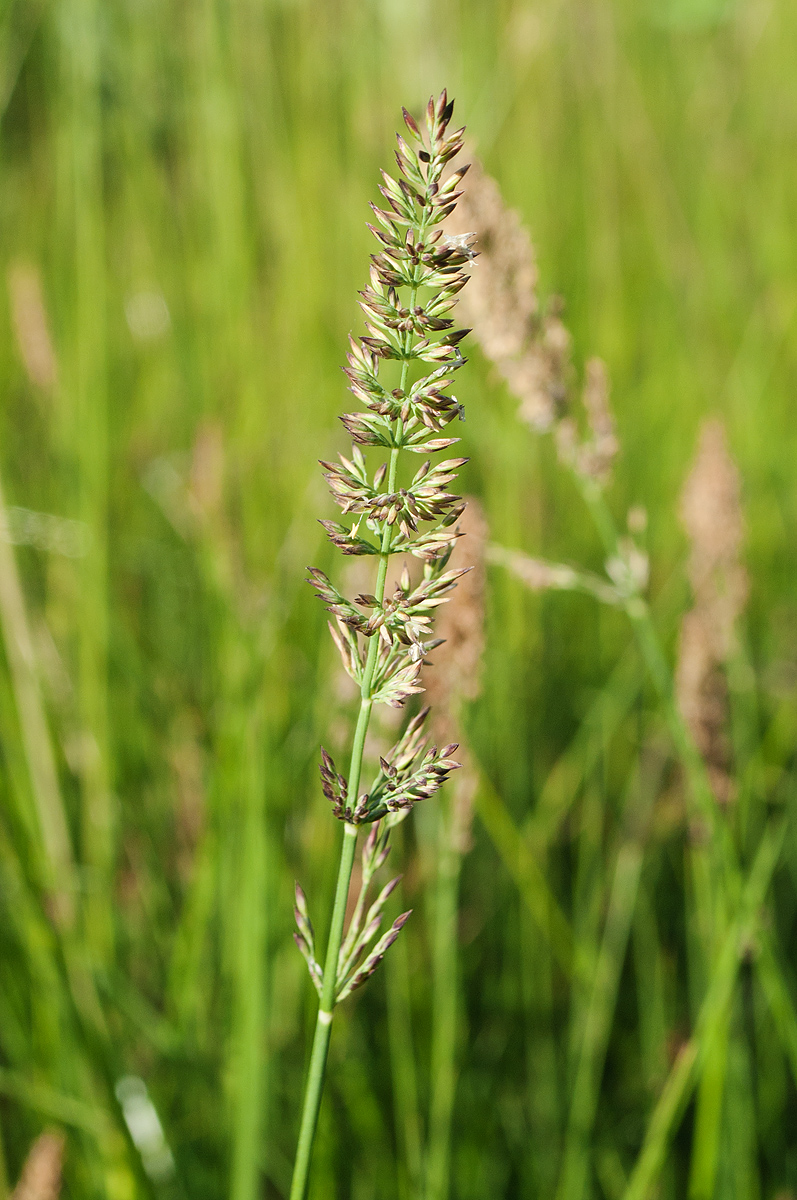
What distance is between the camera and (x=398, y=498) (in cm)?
39

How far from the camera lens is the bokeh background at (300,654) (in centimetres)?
100

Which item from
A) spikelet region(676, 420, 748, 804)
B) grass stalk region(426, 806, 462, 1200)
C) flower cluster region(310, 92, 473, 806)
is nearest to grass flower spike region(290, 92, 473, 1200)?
flower cluster region(310, 92, 473, 806)

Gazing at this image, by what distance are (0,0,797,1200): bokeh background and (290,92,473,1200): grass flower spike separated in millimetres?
368

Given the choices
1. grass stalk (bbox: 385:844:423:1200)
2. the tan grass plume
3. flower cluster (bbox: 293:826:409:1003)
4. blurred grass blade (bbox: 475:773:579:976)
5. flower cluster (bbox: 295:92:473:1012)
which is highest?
the tan grass plume

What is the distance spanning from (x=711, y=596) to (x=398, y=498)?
2.40ft

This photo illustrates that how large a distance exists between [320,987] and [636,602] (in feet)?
1.58

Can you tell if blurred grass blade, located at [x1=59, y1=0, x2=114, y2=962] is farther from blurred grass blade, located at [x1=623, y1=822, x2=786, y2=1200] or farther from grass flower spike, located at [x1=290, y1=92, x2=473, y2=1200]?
grass flower spike, located at [x1=290, y1=92, x2=473, y2=1200]

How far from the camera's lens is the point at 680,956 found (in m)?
1.49

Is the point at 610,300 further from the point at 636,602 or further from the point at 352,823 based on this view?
the point at 352,823

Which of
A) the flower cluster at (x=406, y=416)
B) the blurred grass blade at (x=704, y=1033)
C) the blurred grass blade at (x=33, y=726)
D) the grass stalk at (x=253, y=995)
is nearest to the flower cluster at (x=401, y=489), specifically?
the flower cluster at (x=406, y=416)

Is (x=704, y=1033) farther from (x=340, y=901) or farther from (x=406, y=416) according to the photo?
(x=406, y=416)

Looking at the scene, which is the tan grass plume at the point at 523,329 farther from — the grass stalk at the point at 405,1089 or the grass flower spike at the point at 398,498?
the grass stalk at the point at 405,1089

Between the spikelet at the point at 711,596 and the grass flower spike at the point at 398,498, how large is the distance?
0.62 m

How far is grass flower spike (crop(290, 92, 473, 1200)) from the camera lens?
386 mm
